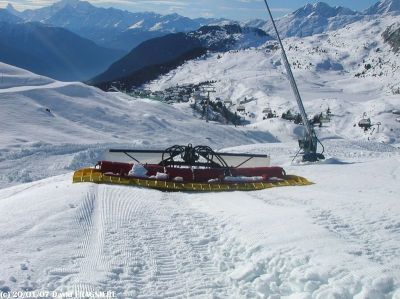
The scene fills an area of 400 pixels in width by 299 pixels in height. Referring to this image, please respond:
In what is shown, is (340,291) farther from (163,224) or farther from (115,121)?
(115,121)

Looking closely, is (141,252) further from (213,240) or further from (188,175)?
(188,175)

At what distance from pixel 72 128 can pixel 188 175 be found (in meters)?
23.2

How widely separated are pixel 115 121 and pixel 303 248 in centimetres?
3713

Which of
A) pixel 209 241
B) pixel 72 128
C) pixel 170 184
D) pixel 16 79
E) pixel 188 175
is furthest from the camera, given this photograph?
pixel 16 79

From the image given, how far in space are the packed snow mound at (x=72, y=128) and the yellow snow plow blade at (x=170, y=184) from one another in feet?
31.7

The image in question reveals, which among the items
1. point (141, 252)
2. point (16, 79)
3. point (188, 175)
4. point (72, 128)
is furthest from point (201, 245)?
point (16, 79)

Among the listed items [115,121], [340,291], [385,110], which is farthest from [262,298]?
[385,110]

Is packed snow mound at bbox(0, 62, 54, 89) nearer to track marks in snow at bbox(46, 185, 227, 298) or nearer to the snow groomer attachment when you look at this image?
the snow groomer attachment

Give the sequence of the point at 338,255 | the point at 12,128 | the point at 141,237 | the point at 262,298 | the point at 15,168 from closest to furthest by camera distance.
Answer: the point at 262,298
the point at 338,255
the point at 141,237
the point at 15,168
the point at 12,128

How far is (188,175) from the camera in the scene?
16.0 metres

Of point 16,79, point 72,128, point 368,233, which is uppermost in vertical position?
point 16,79

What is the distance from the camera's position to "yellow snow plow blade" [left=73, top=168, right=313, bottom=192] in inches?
558

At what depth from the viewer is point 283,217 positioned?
380 inches

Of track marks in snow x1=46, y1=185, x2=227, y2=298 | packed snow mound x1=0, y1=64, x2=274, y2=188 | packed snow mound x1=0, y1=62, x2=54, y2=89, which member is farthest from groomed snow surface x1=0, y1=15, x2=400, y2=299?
packed snow mound x1=0, y1=62, x2=54, y2=89
